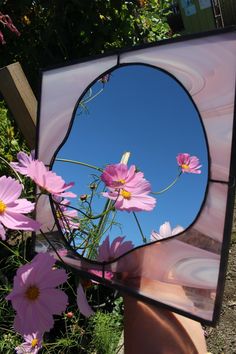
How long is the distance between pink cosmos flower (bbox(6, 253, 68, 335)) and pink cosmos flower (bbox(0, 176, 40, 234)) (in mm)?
Result: 55

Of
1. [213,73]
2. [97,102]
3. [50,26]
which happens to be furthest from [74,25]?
[213,73]

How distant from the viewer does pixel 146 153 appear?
2.63ft

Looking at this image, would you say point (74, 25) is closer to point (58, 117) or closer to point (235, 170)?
point (58, 117)

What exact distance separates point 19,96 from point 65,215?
0.60 meters

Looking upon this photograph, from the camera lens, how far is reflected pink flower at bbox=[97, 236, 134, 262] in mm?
803

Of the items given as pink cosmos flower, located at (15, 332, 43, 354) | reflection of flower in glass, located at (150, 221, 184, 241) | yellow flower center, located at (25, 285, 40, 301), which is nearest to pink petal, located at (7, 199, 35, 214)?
yellow flower center, located at (25, 285, 40, 301)

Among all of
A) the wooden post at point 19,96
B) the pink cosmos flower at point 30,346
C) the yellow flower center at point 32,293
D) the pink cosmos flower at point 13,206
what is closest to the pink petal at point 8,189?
the pink cosmos flower at point 13,206

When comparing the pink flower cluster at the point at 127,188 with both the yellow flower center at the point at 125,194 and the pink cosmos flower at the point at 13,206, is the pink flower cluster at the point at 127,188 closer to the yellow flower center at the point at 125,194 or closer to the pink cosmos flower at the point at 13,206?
the yellow flower center at the point at 125,194

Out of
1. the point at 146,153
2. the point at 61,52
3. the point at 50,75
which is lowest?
the point at 61,52

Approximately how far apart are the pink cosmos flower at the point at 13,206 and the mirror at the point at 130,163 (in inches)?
6.3

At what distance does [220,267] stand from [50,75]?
0.52m

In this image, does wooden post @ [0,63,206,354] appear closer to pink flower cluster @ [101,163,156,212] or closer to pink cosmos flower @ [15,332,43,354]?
pink flower cluster @ [101,163,156,212]

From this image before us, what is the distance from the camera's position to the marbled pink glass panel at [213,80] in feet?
2.14

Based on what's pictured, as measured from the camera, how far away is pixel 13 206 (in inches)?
25.7
